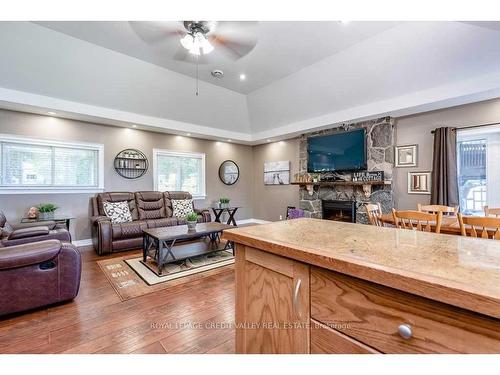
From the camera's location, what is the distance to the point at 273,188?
24.5ft

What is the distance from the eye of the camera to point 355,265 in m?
0.73

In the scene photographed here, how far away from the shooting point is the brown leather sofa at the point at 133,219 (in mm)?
4207

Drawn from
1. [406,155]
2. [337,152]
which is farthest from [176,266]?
[406,155]

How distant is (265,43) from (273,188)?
4.38 m

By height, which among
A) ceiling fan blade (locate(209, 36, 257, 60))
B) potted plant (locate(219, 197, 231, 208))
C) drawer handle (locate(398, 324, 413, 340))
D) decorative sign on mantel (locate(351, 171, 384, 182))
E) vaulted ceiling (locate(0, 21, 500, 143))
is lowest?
potted plant (locate(219, 197, 231, 208))

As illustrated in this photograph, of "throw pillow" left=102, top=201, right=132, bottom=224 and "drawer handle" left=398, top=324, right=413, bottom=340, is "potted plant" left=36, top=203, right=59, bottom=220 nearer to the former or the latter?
"throw pillow" left=102, top=201, right=132, bottom=224

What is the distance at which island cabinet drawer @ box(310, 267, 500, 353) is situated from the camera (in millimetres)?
536

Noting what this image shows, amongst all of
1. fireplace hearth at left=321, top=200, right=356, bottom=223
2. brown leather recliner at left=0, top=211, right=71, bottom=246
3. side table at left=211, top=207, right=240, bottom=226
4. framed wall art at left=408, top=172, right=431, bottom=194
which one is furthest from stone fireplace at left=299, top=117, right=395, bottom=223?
brown leather recliner at left=0, top=211, right=71, bottom=246

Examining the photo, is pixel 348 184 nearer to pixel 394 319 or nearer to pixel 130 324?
pixel 130 324

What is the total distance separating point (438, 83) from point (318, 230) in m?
4.16

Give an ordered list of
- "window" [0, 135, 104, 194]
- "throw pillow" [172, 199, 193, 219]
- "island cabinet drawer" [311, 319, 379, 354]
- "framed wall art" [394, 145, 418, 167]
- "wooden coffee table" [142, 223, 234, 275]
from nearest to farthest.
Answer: "island cabinet drawer" [311, 319, 379, 354] < "wooden coffee table" [142, 223, 234, 275] < "window" [0, 135, 104, 194] < "framed wall art" [394, 145, 418, 167] < "throw pillow" [172, 199, 193, 219]

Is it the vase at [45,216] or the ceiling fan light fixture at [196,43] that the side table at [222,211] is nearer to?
the vase at [45,216]

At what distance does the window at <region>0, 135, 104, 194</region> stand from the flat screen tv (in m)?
4.94

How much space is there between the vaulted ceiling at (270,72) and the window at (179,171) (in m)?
0.90
